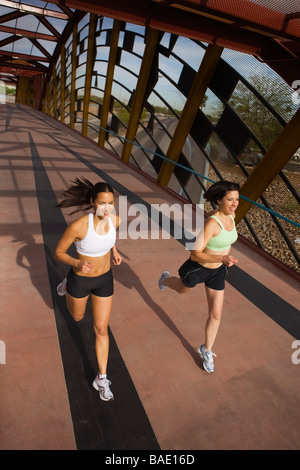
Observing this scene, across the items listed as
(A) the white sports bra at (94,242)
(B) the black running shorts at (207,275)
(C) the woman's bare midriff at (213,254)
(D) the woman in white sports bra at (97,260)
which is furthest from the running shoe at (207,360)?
(A) the white sports bra at (94,242)

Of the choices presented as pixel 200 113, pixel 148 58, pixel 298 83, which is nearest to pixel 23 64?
pixel 148 58

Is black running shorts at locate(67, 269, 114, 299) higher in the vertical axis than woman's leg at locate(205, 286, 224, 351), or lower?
higher

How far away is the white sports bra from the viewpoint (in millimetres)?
2543

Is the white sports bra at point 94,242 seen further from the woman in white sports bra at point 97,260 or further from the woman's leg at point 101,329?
the woman's leg at point 101,329

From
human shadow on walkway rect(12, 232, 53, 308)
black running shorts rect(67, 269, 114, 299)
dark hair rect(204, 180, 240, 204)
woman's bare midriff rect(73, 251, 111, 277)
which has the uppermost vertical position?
dark hair rect(204, 180, 240, 204)

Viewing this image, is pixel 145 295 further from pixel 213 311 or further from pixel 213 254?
pixel 213 254

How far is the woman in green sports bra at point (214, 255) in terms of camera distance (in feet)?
9.23

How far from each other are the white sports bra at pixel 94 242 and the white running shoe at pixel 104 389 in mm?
1091

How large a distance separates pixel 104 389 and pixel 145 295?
1652 mm

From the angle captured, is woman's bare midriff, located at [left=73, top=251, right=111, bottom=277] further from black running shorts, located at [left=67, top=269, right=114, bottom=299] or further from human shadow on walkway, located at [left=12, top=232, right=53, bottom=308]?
human shadow on walkway, located at [left=12, top=232, right=53, bottom=308]

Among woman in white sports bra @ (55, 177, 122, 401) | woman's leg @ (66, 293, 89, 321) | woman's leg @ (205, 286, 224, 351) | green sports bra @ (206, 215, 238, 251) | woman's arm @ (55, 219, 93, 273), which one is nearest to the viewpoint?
woman's arm @ (55, 219, 93, 273)

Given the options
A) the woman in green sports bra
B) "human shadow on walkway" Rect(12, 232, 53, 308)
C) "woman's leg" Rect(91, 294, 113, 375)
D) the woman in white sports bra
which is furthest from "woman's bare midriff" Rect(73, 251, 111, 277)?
"human shadow on walkway" Rect(12, 232, 53, 308)

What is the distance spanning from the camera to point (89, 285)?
2596mm

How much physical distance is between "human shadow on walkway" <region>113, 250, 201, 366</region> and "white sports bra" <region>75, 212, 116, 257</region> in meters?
1.48
